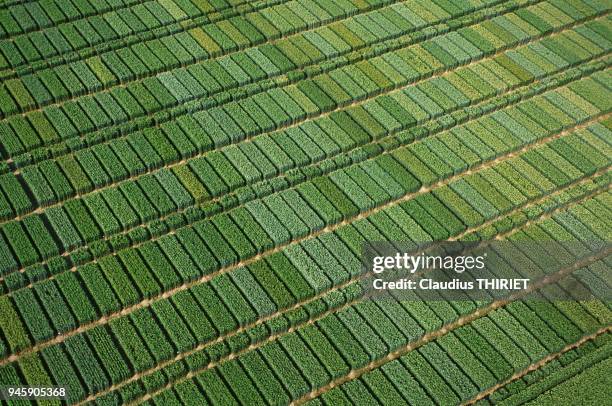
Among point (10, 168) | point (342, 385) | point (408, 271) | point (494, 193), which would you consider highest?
point (494, 193)

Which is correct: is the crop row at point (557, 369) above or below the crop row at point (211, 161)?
above

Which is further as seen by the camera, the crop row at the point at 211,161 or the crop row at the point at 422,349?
the crop row at the point at 211,161

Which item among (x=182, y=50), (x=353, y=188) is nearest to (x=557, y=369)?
(x=353, y=188)

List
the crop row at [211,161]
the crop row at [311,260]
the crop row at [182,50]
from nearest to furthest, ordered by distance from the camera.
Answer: the crop row at [311,260] < the crop row at [211,161] < the crop row at [182,50]

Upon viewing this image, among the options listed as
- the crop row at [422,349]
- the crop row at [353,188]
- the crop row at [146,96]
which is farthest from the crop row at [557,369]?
the crop row at [146,96]

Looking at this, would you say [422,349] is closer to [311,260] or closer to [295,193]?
[311,260]

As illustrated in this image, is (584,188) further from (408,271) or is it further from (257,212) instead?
(257,212)

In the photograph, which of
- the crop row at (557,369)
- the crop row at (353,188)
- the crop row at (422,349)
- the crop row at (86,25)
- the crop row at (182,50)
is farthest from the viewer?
the crop row at (86,25)

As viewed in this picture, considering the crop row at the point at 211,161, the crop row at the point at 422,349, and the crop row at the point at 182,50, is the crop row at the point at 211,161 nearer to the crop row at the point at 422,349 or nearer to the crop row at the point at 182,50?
the crop row at the point at 182,50

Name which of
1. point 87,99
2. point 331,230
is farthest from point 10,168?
point 331,230
